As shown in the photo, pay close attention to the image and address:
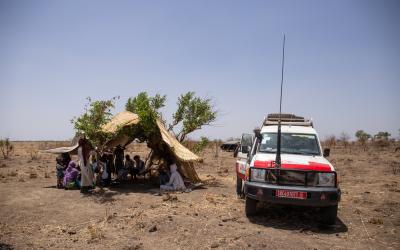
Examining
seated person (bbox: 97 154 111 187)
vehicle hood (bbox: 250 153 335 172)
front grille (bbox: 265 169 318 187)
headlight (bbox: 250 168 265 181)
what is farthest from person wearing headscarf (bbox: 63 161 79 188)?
front grille (bbox: 265 169 318 187)

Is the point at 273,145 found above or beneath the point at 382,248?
above

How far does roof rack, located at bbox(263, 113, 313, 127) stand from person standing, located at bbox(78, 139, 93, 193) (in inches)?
247

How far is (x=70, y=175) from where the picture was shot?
1234cm

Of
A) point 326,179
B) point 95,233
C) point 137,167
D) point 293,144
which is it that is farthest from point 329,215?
point 137,167

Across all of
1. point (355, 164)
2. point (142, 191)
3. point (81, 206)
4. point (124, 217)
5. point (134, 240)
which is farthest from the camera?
point (355, 164)

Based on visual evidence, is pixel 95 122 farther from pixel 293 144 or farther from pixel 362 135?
pixel 362 135

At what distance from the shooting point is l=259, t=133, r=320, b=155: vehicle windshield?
868 centimetres

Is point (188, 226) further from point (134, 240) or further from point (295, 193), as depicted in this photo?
point (295, 193)

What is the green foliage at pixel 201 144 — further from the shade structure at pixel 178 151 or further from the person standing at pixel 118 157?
the person standing at pixel 118 157

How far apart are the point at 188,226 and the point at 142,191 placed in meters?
5.11

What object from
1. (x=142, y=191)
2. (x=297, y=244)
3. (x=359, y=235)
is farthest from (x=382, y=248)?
(x=142, y=191)

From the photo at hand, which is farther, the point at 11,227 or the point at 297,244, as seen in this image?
the point at 11,227

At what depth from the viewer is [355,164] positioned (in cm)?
2138

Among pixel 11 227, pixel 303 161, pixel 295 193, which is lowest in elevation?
pixel 11 227
